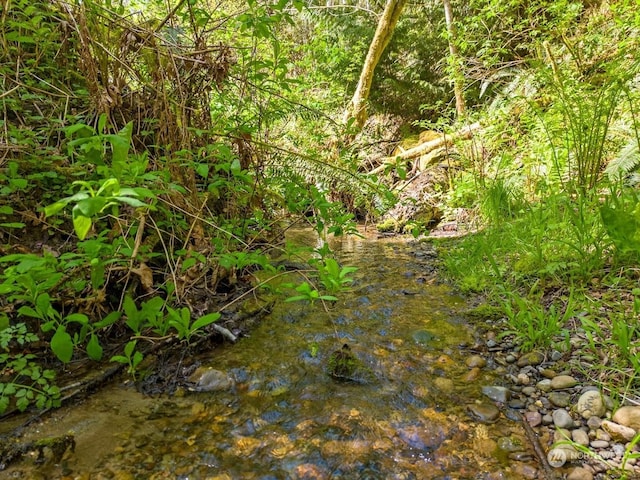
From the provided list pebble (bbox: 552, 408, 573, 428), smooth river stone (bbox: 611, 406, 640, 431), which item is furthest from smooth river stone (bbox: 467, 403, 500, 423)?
smooth river stone (bbox: 611, 406, 640, 431)

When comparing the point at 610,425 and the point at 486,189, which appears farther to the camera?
the point at 486,189

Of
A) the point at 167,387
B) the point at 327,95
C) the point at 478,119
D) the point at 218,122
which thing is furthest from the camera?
the point at 327,95

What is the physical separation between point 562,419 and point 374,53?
8973 mm

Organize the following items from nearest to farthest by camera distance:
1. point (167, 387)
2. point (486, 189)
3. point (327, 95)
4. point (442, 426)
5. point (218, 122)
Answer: point (442, 426), point (167, 387), point (218, 122), point (486, 189), point (327, 95)

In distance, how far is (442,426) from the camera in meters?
1.54

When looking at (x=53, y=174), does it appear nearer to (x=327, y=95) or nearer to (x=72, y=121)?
(x=72, y=121)

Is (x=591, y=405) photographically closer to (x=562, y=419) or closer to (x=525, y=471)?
(x=562, y=419)

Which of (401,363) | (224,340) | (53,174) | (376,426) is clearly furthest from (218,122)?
(376,426)

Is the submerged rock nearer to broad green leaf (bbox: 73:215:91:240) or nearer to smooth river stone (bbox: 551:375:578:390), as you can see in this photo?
smooth river stone (bbox: 551:375:578:390)

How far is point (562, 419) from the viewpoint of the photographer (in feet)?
4.84

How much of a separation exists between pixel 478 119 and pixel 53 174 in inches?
233

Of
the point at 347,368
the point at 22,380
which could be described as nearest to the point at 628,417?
the point at 347,368

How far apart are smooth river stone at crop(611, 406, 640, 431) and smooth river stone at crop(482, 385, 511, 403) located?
0.40 meters

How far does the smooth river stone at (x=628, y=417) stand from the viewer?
53.0 inches
